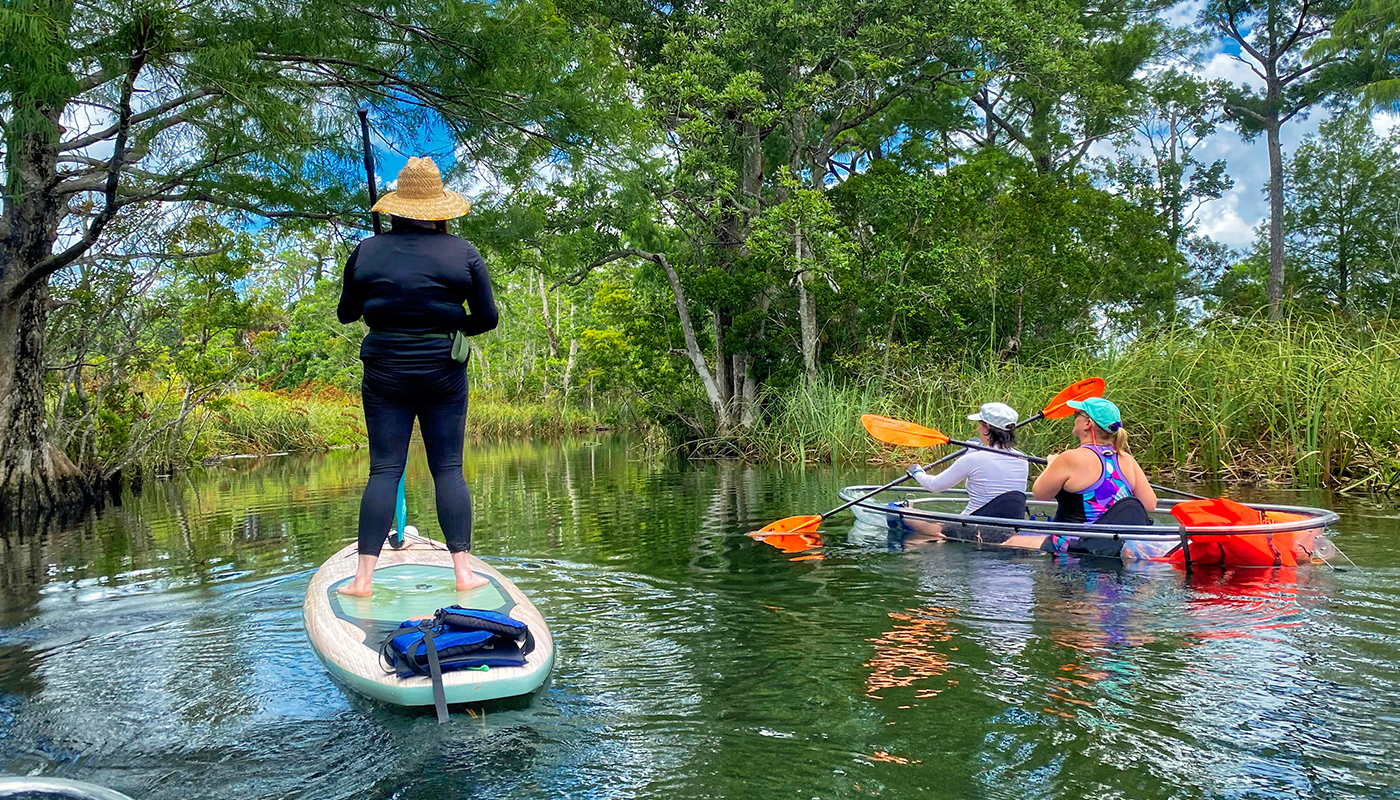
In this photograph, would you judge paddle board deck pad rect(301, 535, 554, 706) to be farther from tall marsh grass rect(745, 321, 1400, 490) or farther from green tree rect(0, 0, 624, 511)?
tall marsh grass rect(745, 321, 1400, 490)

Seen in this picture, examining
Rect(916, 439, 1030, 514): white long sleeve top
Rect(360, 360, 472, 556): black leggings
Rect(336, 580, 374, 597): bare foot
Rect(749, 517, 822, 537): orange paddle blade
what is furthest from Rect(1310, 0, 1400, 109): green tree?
Rect(336, 580, 374, 597): bare foot

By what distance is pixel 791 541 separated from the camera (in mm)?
7332

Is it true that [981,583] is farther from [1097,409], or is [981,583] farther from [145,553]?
[145,553]

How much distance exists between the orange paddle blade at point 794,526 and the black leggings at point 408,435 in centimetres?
356

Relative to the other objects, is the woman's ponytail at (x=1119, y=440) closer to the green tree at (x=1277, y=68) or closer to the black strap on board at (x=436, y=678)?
the black strap on board at (x=436, y=678)

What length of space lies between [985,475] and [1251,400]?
469 cm

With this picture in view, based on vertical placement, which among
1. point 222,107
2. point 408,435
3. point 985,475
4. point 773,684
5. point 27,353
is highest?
point 222,107

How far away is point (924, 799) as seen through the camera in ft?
8.56

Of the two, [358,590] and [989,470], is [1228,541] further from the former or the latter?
[358,590]

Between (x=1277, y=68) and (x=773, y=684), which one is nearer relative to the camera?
(x=773, y=684)

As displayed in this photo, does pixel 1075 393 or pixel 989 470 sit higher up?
pixel 1075 393

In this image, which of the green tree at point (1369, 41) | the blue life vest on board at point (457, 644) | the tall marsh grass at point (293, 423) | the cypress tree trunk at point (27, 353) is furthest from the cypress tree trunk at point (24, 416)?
the green tree at point (1369, 41)

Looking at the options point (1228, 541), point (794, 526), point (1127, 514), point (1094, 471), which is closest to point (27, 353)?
point (794, 526)

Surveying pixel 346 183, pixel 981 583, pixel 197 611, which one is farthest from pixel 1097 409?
pixel 346 183
